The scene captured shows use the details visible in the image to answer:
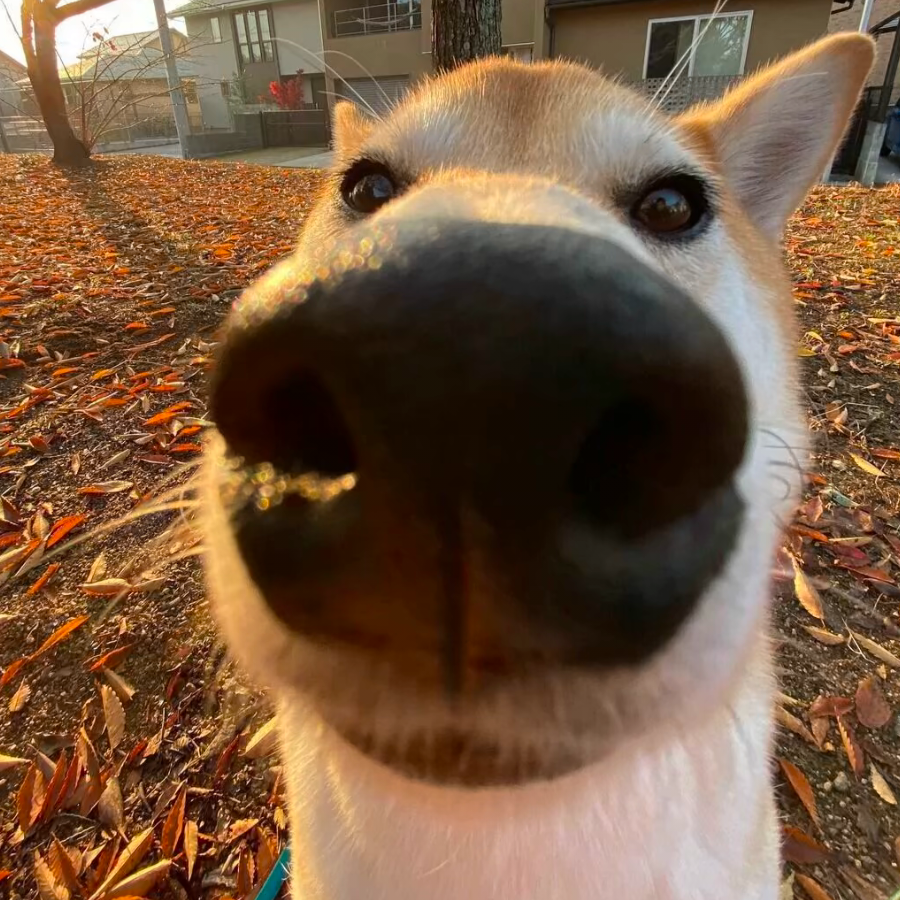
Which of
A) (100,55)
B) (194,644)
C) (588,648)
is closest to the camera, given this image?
(588,648)

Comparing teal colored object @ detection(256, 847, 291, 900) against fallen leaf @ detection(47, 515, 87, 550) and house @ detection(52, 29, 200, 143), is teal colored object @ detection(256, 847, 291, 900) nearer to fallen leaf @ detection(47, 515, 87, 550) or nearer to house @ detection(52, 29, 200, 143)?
fallen leaf @ detection(47, 515, 87, 550)

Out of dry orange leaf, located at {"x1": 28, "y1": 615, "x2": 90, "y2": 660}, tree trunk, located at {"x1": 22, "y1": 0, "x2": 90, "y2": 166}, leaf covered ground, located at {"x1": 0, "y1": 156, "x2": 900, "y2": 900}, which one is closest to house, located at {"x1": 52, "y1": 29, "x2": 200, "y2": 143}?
tree trunk, located at {"x1": 22, "y1": 0, "x2": 90, "y2": 166}

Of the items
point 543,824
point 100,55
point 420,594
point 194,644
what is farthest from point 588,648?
point 100,55

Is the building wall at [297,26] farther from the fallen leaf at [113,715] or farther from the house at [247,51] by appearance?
the fallen leaf at [113,715]

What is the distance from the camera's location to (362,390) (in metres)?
0.63

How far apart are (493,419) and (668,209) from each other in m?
1.63

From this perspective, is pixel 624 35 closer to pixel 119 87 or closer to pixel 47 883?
pixel 119 87

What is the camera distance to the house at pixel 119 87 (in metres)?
16.8

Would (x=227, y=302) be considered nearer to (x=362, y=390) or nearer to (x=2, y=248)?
(x=2, y=248)

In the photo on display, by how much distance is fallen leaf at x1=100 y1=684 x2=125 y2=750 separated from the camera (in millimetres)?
2865

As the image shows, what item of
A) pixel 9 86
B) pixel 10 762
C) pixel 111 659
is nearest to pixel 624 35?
pixel 111 659

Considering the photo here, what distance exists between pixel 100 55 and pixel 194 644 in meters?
18.7

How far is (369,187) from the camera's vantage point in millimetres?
2143

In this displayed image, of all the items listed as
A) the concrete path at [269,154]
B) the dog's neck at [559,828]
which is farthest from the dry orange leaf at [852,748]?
the concrete path at [269,154]
